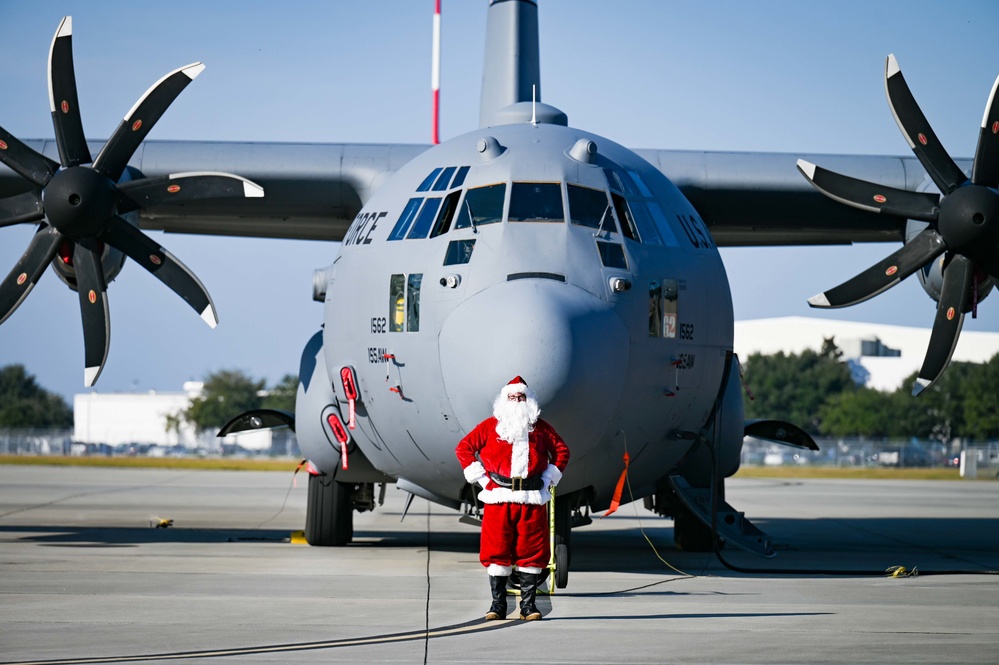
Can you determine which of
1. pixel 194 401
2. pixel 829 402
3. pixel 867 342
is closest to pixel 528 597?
pixel 829 402

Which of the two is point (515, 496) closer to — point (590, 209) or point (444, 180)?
point (590, 209)

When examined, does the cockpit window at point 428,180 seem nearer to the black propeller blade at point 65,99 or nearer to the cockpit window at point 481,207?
the cockpit window at point 481,207

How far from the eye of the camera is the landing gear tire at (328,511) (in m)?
12.8

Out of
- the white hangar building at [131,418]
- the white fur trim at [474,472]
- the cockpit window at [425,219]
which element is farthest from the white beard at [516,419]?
the white hangar building at [131,418]

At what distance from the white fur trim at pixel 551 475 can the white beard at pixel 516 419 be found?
0.82 ft

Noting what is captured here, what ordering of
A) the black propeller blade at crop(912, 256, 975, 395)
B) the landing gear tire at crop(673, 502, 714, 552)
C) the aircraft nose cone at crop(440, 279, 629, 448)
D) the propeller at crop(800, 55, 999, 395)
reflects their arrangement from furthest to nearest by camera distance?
the landing gear tire at crop(673, 502, 714, 552), the black propeller blade at crop(912, 256, 975, 395), the propeller at crop(800, 55, 999, 395), the aircraft nose cone at crop(440, 279, 629, 448)

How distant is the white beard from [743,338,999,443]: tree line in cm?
5588

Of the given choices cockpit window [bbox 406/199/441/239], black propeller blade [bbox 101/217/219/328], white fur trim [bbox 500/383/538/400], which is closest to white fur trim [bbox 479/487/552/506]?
white fur trim [bbox 500/383/538/400]

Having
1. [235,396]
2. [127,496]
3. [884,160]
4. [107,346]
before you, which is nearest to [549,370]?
[107,346]

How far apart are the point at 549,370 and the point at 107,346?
6228 mm

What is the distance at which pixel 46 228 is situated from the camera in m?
12.7

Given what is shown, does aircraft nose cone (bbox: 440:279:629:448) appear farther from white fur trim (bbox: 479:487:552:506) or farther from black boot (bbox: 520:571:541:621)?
black boot (bbox: 520:571:541:621)

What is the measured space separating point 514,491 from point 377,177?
6.84 meters

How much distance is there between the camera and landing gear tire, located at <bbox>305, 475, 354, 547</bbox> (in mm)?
12844
